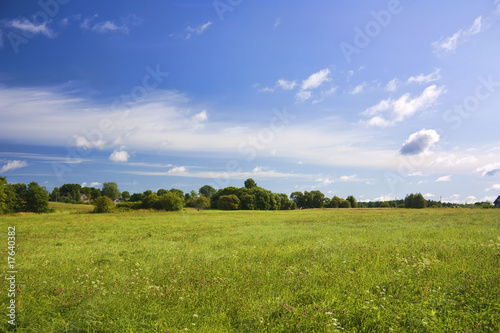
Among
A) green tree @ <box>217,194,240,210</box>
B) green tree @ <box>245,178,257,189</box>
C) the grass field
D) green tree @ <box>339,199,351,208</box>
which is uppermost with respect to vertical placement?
green tree @ <box>245,178,257,189</box>

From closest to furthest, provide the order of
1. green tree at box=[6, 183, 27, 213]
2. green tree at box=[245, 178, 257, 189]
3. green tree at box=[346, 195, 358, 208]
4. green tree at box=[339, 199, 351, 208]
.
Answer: green tree at box=[6, 183, 27, 213] → green tree at box=[245, 178, 257, 189] → green tree at box=[339, 199, 351, 208] → green tree at box=[346, 195, 358, 208]

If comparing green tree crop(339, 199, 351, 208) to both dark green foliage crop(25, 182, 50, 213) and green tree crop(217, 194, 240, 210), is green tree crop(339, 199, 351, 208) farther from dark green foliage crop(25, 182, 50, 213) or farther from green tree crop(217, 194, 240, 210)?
dark green foliage crop(25, 182, 50, 213)

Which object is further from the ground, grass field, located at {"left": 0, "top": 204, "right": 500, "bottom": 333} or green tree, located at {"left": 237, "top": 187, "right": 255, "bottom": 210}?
grass field, located at {"left": 0, "top": 204, "right": 500, "bottom": 333}

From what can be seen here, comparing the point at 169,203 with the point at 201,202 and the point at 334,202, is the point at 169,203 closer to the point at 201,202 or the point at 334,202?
the point at 201,202

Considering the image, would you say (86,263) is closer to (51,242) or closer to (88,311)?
(88,311)

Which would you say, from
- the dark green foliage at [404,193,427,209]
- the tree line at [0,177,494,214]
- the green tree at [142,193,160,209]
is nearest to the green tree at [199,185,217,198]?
the tree line at [0,177,494,214]

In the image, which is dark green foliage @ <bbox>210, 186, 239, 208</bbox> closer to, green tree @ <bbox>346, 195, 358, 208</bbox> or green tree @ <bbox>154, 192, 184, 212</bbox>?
green tree @ <bbox>154, 192, 184, 212</bbox>

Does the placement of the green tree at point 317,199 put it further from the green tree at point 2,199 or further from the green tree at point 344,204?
the green tree at point 2,199

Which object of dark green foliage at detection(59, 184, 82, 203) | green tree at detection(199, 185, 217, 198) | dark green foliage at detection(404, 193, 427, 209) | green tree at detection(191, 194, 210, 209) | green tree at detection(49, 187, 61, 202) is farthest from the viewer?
green tree at detection(199, 185, 217, 198)

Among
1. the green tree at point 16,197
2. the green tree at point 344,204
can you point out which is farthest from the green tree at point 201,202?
Answer: the green tree at point 344,204

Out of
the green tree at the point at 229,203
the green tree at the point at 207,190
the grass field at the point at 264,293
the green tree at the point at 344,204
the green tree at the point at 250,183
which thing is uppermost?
the green tree at the point at 250,183

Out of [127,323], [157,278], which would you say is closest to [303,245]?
[157,278]

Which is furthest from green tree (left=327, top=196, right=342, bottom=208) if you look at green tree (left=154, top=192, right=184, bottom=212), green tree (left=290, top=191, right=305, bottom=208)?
green tree (left=154, top=192, right=184, bottom=212)

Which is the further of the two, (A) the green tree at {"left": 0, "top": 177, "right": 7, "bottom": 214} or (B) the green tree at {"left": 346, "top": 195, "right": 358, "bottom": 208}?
(B) the green tree at {"left": 346, "top": 195, "right": 358, "bottom": 208}
